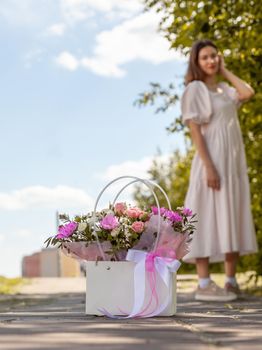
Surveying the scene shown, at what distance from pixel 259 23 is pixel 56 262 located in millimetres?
14831

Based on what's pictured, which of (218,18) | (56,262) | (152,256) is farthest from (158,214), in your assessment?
(56,262)

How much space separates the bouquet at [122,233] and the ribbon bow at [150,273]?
0.22ft

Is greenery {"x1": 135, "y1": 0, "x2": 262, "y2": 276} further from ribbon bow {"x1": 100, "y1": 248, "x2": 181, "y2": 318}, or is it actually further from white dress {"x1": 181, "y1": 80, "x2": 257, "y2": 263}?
ribbon bow {"x1": 100, "y1": 248, "x2": 181, "y2": 318}

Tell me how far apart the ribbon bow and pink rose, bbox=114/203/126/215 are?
284 mm

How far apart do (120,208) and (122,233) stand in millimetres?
200

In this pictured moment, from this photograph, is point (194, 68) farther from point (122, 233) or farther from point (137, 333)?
point (137, 333)

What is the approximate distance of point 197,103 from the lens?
677 cm

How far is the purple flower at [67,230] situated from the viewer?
443cm

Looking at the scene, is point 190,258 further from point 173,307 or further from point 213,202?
point 173,307

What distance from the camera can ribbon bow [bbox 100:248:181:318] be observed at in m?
4.27

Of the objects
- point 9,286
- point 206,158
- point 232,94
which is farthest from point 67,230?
point 9,286

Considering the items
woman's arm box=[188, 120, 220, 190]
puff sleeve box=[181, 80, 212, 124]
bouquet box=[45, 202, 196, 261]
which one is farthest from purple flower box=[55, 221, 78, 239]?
puff sleeve box=[181, 80, 212, 124]

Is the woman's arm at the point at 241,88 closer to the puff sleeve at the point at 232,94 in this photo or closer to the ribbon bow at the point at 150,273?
the puff sleeve at the point at 232,94

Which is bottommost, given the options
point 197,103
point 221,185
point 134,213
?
point 134,213
